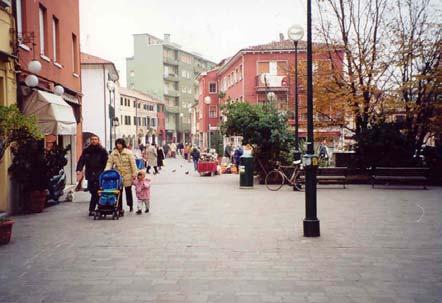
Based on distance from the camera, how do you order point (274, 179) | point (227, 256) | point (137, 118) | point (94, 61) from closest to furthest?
point (227, 256) → point (274, 179) → point (94, 61) → point (137, 118)

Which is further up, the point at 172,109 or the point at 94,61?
the point at 94,61

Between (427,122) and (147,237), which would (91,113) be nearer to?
(427,122)

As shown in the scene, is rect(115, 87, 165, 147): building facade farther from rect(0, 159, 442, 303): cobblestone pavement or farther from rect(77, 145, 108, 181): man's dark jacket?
rect(0, 159, 442, 303): cobblestone pavement

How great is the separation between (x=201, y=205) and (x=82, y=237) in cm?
490

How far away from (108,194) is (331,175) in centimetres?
1061

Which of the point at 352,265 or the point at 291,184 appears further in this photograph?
the point at 291,184

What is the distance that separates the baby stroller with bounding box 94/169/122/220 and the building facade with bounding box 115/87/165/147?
57.2 metres

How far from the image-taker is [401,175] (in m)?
19.1

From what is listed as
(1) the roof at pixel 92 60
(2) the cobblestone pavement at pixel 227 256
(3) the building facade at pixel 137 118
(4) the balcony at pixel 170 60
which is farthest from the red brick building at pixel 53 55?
(4) the balcony at pixel 170 60

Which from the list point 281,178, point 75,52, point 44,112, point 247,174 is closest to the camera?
point 44,112

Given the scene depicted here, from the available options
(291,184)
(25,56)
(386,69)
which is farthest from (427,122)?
(25,56)

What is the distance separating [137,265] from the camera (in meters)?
7.28

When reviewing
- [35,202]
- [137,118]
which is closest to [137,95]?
[137,118]

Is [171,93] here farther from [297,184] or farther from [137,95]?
[297,184]
